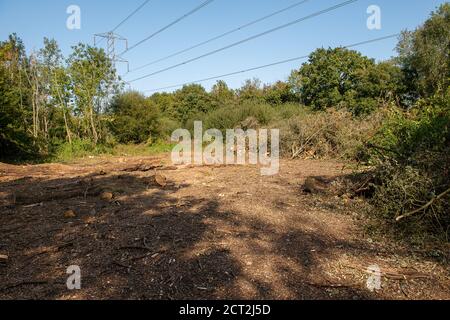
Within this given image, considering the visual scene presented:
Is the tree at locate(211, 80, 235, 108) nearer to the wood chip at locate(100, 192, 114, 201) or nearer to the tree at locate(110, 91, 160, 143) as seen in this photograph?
the tree at locate(110, 91, 160, 143)

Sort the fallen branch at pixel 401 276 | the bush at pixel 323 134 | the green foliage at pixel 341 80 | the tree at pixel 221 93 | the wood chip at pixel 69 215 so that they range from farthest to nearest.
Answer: the tree at pixel 221 93, the green foliage at pixel 341 80, the bush at pixel 323 134, the wood chip at pixel 69 215, the fallen branch at pixel 401 276

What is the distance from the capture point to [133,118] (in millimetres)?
22469

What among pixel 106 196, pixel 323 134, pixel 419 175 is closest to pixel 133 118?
pixel 323 134

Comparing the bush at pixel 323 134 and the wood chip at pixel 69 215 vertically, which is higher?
the bush at pixel 323 134

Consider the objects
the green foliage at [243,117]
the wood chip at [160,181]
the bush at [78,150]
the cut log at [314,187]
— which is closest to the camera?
the cut log at [314,187]

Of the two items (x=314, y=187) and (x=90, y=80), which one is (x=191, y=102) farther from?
(x=314, y=187)

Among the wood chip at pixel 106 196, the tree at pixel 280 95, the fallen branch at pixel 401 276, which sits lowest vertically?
the fallen branch at pixel 401 276

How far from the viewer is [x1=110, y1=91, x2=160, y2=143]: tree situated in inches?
877

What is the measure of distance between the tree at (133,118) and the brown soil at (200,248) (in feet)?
51.9

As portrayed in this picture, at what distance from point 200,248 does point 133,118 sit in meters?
19.8

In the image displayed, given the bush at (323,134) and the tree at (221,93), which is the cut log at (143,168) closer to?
the bush at (323,134)

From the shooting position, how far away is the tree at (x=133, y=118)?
877 inches

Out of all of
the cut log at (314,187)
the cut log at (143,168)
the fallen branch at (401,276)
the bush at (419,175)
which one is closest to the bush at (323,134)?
the cut log at (143,168)
